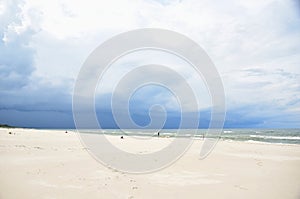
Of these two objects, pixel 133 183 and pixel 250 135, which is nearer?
pixel 133 183

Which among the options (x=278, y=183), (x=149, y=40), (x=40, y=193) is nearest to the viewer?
(x=40, y=193)

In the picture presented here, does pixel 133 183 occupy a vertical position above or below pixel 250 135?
below

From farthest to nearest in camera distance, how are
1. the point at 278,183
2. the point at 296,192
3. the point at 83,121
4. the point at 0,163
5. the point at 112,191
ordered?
1. the point at 83,121
2. the point at 0,163
3. the point at 278,183
4. the point at 296,192
5. the point at 112,191

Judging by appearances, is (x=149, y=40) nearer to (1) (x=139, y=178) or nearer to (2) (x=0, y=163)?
(1) (x=139, y=178)

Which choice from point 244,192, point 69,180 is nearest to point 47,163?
point 69,180

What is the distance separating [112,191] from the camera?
5820mm

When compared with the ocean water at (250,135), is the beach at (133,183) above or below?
below

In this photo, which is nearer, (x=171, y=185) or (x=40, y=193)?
(x=40, y=193)

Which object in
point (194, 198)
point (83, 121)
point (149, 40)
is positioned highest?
point (149, 40)

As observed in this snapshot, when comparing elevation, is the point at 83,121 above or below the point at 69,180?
above

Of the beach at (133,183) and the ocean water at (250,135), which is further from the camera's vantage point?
the ocean water at (250,135)

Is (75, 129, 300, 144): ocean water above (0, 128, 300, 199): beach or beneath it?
above

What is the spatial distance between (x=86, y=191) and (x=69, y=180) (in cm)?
114

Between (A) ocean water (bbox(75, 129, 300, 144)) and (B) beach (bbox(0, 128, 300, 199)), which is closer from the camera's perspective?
(B) beach (bbox(0, 128, 300, 199))
